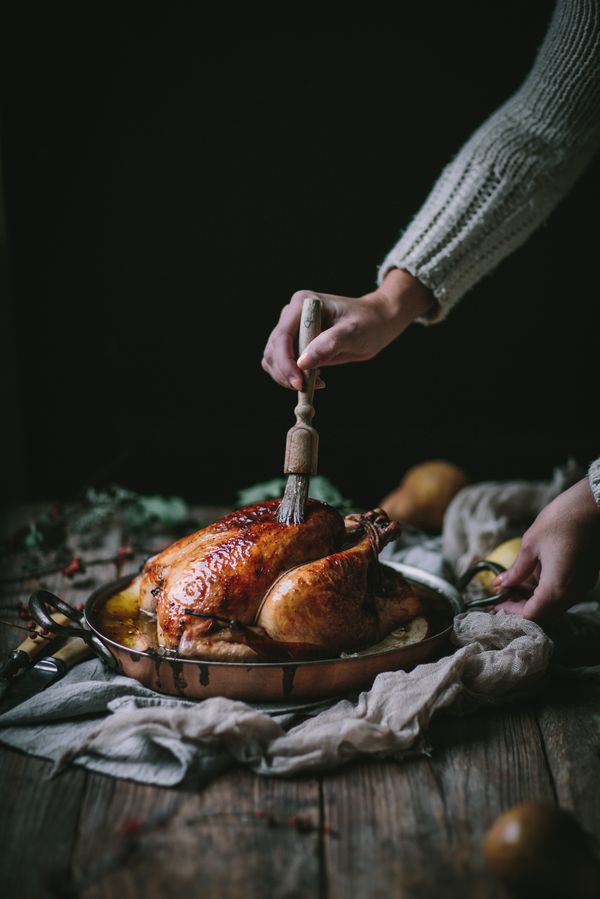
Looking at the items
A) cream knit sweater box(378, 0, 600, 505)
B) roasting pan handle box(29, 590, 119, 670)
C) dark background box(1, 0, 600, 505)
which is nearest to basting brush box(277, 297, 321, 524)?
roasting pan handle box(29, 590, 119, 670)

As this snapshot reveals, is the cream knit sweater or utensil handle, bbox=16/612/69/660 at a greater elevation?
the cream knit sweater

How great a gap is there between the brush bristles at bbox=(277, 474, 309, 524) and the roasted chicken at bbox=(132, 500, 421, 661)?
0.02m

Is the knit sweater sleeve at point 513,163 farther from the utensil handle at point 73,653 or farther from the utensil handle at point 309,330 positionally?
the utensil handle at point 73,653

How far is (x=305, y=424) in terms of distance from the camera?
1679 millimetres

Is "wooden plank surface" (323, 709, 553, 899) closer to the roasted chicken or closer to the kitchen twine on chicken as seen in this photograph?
the kitchen twine on chicken

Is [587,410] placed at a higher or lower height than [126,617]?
higher

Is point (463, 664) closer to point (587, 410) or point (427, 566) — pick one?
point (427, 566)

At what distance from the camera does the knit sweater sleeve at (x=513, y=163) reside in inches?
83.0

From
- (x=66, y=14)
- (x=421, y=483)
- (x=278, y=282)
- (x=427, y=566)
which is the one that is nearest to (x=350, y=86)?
(x=278, y=282)

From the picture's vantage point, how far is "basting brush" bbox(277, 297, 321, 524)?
5.42 feet

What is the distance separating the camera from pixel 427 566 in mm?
2363

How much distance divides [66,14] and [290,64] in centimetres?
94

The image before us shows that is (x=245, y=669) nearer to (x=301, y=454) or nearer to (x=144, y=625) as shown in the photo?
(x=144, y=625)

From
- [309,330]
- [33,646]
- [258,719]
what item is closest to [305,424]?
[309,330]
